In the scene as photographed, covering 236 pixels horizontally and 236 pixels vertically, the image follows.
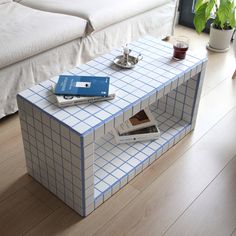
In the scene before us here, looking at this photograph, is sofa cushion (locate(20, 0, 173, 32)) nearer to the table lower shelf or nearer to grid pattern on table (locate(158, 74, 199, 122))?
grid pattern on table (locate(158, 74, 199, 122))

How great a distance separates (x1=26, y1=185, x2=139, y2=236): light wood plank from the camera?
142cm

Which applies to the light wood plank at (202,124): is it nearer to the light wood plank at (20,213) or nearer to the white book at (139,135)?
the white book at (139,135)

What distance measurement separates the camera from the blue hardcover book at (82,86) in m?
1.39

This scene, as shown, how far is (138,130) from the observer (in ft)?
5.94

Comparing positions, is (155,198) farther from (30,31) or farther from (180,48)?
(30,31)

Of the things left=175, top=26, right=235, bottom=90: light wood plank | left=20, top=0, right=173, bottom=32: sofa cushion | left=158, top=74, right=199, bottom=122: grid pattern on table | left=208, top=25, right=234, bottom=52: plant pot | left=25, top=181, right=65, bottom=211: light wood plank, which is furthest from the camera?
left=208, top=25, right=234, bottom=52: plant pot

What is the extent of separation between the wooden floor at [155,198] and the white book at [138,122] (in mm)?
181

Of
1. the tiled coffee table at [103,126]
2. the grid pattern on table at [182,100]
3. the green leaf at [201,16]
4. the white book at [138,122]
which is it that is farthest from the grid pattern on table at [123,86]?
the green leaf at [201,16]

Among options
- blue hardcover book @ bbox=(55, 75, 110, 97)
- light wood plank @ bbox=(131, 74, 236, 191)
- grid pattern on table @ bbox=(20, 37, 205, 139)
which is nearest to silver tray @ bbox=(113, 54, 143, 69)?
grid pattern on table @ bbox=(20, 37, 205, 139)

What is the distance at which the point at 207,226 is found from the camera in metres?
1.46

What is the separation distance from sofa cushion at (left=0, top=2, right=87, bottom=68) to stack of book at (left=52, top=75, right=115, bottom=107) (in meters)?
0.49

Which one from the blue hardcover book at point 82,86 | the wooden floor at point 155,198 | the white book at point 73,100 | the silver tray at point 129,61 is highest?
the blue hardcover book at point 82,86

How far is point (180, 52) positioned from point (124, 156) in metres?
0.55

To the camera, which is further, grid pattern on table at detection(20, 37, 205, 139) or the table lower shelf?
the table lower shelf
